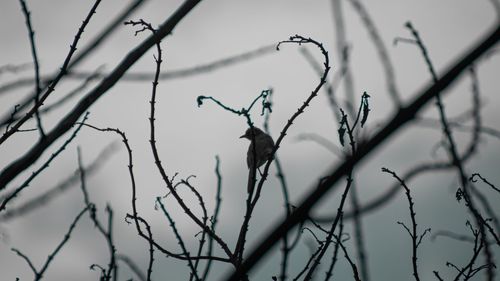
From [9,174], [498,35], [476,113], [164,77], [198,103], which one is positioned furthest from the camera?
[198,103]

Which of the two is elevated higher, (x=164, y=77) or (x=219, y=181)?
(x=219, y=181)

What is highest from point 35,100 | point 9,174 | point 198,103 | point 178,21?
point 198,103

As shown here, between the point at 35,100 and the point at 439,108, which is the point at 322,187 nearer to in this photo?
the point at 439,108

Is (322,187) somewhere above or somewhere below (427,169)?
below

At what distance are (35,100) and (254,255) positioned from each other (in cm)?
146

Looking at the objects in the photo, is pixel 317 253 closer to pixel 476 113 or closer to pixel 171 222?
pixel 171 222

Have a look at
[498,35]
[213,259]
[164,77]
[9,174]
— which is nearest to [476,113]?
[498,35]

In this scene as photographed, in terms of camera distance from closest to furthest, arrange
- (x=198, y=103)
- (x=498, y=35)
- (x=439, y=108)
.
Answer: (x=498, y=35), (x=439, y=108), (x=198, y=103)

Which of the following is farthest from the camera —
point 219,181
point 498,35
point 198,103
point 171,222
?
point 171,222

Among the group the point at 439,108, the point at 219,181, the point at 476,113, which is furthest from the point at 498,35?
the point at 219,181

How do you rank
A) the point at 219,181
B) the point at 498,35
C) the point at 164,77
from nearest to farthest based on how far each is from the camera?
the point at 498,35 < the point at 164,77 < the point at 219,181

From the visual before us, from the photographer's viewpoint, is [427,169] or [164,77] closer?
[427,169]

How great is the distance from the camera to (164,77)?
7.25 feet

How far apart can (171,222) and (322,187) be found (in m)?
2.87
